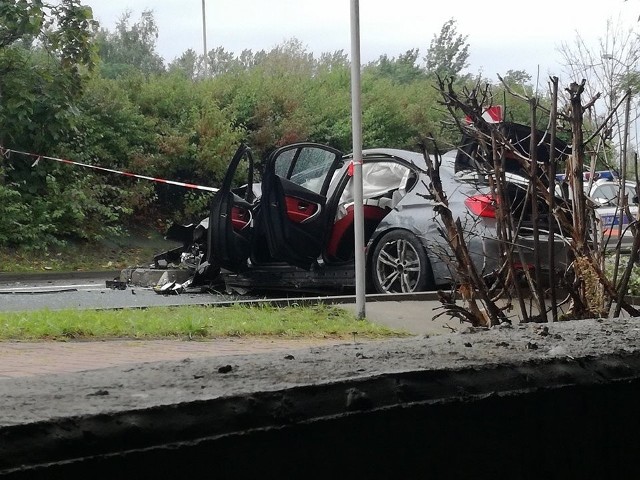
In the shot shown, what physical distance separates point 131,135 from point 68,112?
2.84 meters

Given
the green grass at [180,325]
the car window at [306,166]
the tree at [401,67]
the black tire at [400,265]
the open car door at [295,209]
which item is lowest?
the green grass at [180,325]

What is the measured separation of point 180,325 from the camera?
7.76 metres

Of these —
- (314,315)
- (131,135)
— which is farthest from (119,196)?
(314,315)

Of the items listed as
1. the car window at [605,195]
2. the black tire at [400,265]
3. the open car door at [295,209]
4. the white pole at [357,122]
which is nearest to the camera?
the car window at [605,195]

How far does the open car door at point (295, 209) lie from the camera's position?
441 inches

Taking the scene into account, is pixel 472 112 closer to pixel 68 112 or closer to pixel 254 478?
pixel 254 478

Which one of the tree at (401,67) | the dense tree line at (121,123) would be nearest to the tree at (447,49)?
the tree at (401,67)

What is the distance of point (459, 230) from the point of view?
5.41 metres

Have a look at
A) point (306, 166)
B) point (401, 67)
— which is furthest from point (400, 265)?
point (401, 67)

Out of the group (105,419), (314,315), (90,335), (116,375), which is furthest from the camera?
(314,315)

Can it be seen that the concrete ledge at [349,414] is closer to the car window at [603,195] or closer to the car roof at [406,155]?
the car window at [603,195]

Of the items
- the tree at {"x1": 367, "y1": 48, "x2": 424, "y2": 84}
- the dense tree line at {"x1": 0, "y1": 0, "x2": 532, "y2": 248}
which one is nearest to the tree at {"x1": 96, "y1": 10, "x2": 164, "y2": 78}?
the tree at {"x1": 367, "y1": 48, "x2": 424, "y2": 84}

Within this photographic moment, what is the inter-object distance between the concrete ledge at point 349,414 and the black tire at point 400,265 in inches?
314

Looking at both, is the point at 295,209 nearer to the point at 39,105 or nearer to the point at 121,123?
the point at 39,105
